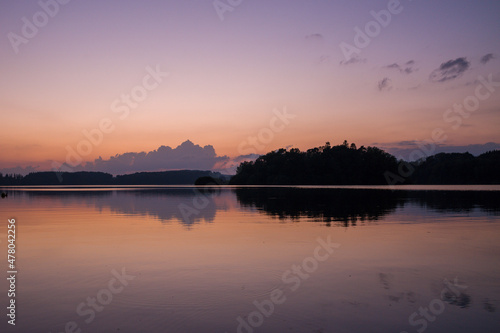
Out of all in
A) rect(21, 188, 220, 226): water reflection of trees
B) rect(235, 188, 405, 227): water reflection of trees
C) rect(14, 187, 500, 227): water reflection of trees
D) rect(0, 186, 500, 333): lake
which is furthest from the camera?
rect(21, 188, 220, 226): water reflection of trees

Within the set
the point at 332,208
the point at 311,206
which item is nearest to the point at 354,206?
the point at 332,208

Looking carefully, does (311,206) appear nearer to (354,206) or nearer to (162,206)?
(354,206)

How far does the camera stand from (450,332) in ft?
25.8

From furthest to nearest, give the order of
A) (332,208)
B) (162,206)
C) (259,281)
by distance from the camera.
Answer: (162,206) < (332,208) < (259,281)

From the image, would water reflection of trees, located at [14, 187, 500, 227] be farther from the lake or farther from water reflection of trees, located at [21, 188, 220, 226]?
the lake

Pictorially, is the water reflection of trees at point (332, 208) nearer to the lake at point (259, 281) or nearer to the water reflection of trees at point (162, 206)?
the water reflection of trees at point (162, 206)

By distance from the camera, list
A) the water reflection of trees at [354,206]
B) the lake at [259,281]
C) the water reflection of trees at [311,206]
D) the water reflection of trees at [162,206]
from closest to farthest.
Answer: the lake at [259,281] → the water reflection of trees at [354,206] → the water reflection of trees at [311,206] → the water reflection of trees at [162,206]

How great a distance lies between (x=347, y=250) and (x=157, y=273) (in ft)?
26.1

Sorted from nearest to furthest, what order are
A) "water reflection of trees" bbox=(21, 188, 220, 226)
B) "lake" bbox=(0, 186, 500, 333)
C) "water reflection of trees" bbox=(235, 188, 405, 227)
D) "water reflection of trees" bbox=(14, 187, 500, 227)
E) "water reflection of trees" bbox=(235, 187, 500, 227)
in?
"lake" bbox=(0, 186, 500, 333)
"water reflection of trees" bbox=(235, 188, 405, 227)
"water reflection of trees" bbox=(235, 187, 500, 227)
"water reflection of trees" bbox=(14, 187, 500, 227)
"water reflection of trees" bbox=(21, 188, 220, 226)

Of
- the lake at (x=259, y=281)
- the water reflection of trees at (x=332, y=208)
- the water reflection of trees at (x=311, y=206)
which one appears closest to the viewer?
the lake at (x=259, y=281)

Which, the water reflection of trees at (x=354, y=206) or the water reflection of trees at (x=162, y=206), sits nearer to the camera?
the water reflection of trees at (x=354, y=206)

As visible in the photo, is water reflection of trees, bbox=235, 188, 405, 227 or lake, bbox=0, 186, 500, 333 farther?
water reflection of trees, bbox=235, 188, 405, 227

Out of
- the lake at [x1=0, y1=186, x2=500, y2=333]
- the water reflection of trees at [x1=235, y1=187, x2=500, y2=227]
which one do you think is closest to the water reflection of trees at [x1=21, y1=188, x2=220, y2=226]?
the water reflection of trees at [x1=235, y1=187, x2=500, y2=227]


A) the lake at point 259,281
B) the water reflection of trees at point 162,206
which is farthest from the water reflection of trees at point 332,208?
the lake at point 259,281
